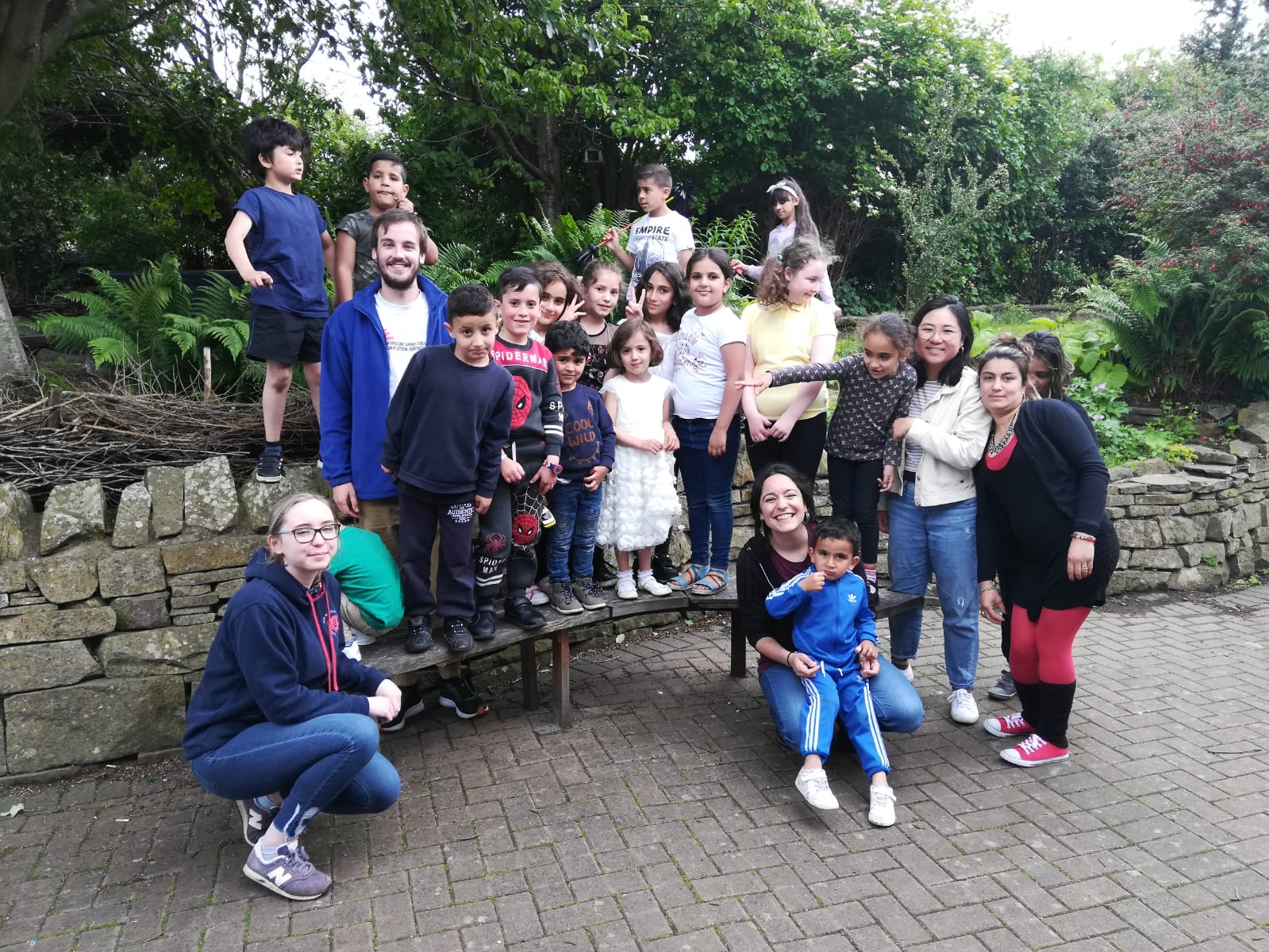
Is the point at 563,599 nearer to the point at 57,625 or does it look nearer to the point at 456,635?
the point at 456,635

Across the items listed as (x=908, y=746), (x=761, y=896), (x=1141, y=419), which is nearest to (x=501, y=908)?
(x=761, y=896)

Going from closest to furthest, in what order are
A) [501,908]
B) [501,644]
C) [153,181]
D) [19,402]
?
1. [501,908]
2. [501,644]
3. [19,402]
4. [153,181]

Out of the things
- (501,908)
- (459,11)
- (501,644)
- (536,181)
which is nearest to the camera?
(501,908)

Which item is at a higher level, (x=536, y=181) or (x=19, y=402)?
(x=536, y=181)

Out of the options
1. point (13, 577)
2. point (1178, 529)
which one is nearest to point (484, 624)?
point (13, 577)

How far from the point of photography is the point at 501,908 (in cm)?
285

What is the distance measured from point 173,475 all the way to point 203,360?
4.90 feet

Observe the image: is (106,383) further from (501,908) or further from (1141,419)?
(1141,419)

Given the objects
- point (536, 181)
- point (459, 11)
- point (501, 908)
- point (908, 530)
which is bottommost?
point (501, 908)

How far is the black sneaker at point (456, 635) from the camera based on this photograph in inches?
141

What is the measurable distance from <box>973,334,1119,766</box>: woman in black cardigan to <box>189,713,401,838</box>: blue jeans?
278cm

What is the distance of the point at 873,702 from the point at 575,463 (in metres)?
1.68

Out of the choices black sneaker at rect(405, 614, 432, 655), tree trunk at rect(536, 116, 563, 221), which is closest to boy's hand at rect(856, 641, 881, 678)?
black sneaker at rect(405, 614, 432, 655)

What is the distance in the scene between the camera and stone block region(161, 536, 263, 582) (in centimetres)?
389
